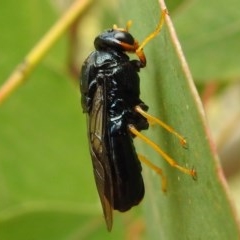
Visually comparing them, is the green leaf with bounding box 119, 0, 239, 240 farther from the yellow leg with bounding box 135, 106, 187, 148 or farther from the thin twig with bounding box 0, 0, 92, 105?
the thin twig with bounding box 0, 0, 92, 105

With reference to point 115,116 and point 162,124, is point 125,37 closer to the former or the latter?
point 115,116

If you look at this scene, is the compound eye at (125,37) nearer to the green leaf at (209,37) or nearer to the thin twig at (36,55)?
the thin twig at (36,55)

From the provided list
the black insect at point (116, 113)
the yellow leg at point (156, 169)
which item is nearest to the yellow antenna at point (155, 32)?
the black insect at point (116, 113)

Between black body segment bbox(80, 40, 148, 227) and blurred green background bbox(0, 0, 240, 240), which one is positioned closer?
black body segment bbox(80, 40, 148, 227)

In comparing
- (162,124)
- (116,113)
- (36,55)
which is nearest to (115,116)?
(116,113)

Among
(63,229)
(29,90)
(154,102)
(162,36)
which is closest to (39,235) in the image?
(63,229)

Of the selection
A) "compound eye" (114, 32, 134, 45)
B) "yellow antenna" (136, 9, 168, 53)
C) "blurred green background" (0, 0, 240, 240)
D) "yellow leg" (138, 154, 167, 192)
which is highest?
"yellow antenna" (136, 9, 168, 53)

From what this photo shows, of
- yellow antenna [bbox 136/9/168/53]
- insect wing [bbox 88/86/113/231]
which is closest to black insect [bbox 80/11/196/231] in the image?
insect wing [bbox 88/86/113/231]

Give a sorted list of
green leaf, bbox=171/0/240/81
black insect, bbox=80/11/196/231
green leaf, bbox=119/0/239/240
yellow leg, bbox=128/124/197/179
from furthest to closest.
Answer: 1. green leaf, bbox=171/0/240/81
2. black insect, bbox=80/11/196/231
3. yellow leg, bbox=128/124/197/179
4. green leaf, bbox=119/0/239/240
